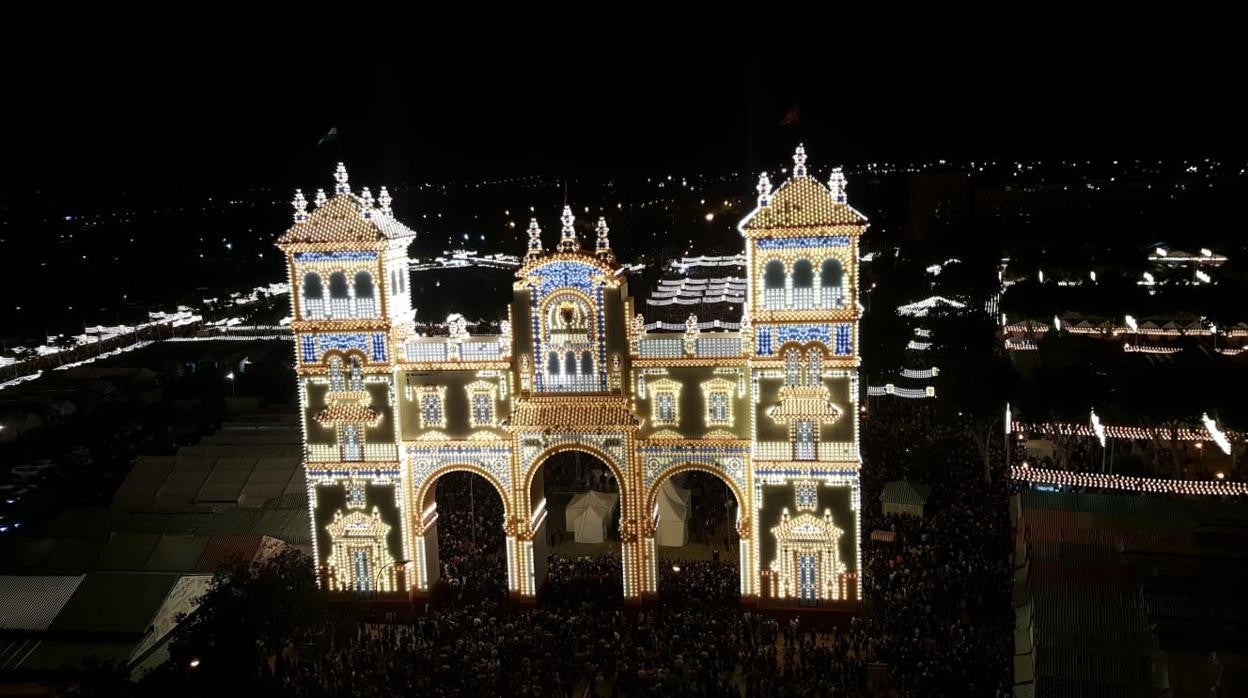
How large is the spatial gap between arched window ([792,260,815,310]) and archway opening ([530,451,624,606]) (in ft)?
26.2

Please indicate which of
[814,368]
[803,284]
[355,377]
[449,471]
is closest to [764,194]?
[803,284]

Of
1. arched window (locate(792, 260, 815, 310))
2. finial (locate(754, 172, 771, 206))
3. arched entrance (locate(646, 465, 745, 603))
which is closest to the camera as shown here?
finial (locate(754, 172, 771, 206))

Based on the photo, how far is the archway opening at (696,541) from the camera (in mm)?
26500

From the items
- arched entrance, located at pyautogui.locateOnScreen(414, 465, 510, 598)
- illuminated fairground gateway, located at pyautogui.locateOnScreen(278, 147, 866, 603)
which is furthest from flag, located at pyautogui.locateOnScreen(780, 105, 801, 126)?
arched entrance, located at pyautogui.locateOnScreen(414, 465, 510, 598)

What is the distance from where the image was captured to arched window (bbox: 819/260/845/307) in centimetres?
2444

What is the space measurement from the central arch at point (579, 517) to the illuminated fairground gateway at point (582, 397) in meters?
0.13

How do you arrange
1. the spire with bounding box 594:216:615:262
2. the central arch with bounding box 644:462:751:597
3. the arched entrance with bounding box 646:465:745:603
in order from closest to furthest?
1. the spire with bounding box 594:216:615:262
2. the central arch with bounding box 644:462:751:597
3. the arched entrance with bounding box 646:465:745:603

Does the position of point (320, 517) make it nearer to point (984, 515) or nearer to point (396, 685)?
point (396, 685)

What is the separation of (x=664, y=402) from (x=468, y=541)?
8322 millimetres

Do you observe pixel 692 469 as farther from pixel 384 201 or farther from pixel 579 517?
pixel 384 201

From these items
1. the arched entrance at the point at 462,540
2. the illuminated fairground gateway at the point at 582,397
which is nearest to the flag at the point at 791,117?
the illuminated fairground gateway at the point at 582,397

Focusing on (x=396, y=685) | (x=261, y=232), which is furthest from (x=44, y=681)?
(x=261, y=232)

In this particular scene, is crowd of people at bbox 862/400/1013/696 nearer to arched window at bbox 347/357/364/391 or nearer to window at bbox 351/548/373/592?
window at bbox 351/548/373/592

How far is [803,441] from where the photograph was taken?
2516 centimetres
